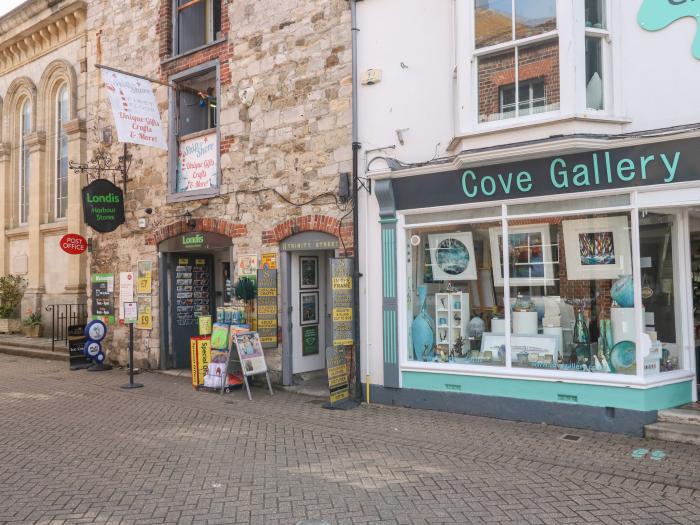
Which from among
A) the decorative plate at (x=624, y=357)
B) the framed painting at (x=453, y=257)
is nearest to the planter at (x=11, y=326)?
the framed painting at (x=453, y=257)

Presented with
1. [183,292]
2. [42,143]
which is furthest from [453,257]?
[42,143]

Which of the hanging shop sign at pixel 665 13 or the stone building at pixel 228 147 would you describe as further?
the stone building at pixel 228 147

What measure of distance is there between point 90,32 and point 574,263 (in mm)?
11796

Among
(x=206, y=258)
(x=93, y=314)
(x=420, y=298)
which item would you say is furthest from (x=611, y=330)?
(x=93, y=314)

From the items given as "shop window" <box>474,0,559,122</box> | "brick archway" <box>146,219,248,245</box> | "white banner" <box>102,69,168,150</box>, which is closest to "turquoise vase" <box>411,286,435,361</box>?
"shop window" <box>474,0,559,122</box>

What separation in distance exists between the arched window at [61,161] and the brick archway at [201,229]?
20.6ft

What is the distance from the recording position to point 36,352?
1418 centimetres

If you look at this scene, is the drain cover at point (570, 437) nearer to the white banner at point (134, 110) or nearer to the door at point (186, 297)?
the door at point (186, 297)

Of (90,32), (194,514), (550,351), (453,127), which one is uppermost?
(90,32)

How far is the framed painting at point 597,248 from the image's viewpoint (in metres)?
7.11

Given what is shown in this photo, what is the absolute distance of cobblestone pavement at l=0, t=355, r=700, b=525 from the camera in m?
4.72

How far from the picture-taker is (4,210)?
17922 mm

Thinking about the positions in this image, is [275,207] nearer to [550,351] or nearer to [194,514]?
[550,351]

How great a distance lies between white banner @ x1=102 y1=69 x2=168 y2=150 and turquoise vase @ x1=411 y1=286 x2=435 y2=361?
564cm
